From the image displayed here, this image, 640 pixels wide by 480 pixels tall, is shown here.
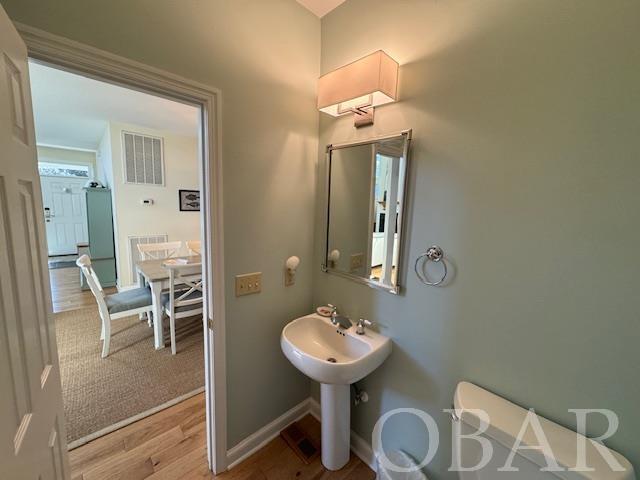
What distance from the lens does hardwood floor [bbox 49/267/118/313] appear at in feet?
11.8

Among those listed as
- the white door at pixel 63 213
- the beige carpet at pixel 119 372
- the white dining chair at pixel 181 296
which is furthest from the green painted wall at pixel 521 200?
the white door at pixel 63 213

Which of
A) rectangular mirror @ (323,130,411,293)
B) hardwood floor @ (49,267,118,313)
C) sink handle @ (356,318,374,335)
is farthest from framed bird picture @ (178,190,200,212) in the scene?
sink handle @ (356,318,374,335)

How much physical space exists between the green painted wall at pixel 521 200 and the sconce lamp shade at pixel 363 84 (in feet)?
0.26

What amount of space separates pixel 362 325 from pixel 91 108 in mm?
3911

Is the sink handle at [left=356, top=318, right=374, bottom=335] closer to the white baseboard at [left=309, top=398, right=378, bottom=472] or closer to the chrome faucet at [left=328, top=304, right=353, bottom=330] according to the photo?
the chrome faucet at [left=328, top=304, right=353, bottom=330]

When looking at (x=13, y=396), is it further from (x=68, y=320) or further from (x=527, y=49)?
(x=68, y=320)

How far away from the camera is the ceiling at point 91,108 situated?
2396 millimetres

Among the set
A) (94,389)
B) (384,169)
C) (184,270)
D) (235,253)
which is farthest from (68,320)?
(384,169)

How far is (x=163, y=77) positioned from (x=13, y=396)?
3.65 ft

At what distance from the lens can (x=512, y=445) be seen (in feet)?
2.77

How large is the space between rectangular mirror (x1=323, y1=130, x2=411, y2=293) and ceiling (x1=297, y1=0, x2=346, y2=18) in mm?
759

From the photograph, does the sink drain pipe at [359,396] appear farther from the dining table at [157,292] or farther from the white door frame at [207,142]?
the dining table at [157,292]

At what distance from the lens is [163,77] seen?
106 centimetres

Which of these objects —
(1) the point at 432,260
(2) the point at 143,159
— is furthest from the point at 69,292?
(1) the point at 432,260
